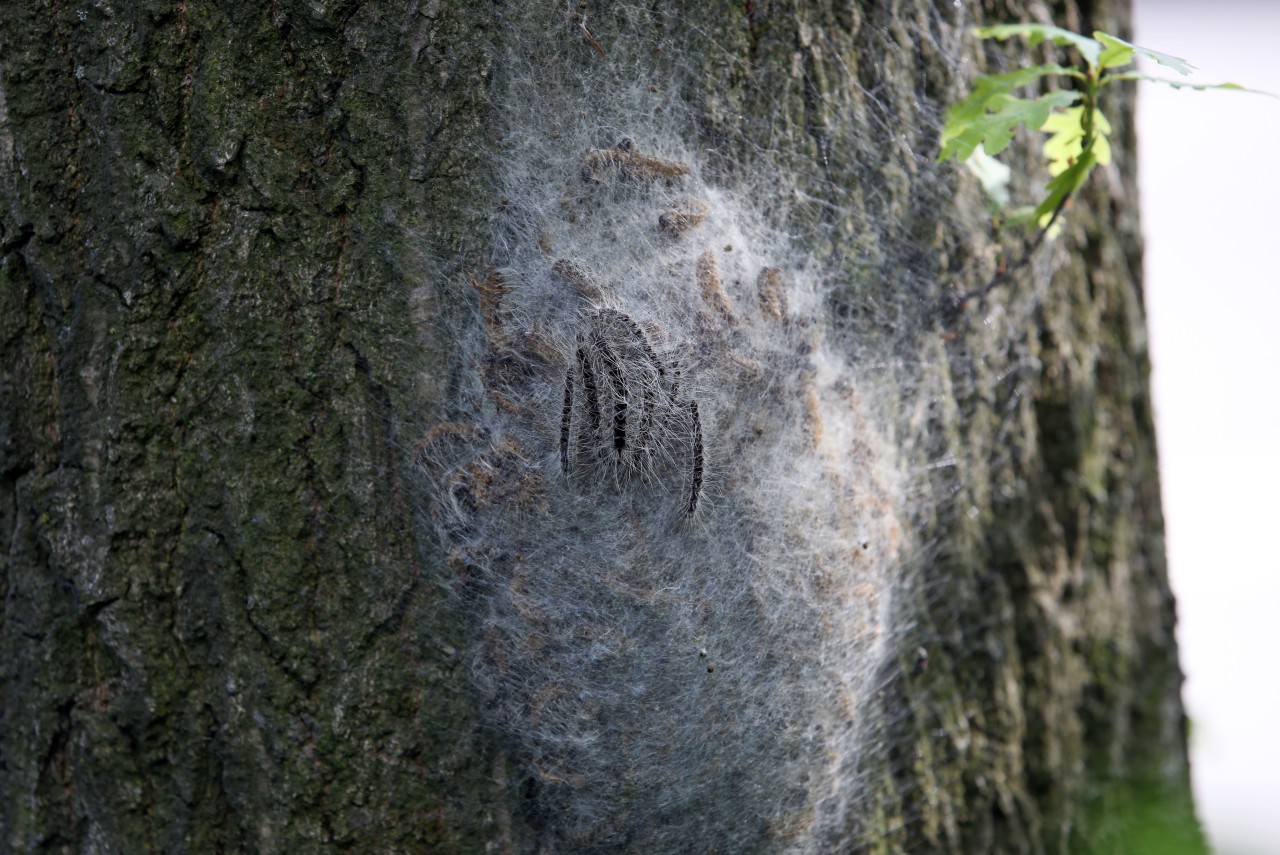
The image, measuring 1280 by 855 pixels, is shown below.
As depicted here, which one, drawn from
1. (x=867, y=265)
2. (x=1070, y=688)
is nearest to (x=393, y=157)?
(x=867, y=265)

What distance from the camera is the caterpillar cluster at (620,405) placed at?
69.4 inches

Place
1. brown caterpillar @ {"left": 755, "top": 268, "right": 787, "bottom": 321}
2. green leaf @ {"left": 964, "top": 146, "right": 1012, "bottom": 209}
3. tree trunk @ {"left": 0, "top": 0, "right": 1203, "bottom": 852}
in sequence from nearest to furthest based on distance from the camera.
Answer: tree trunk @ {"left": 0, "top": 0, "right": 1203, "bottom": 852} < brown caterpillar @ {"left": 755, "top": 268, "right": 787, "bottom": 321} < green leaf @ {"left": 964, "top": 146, "right": 1012, "bottom": 209}

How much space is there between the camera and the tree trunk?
1683 millimetres

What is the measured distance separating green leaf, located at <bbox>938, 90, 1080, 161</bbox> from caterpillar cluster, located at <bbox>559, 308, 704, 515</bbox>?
75 centimetres

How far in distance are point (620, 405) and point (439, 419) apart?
35 centimetres

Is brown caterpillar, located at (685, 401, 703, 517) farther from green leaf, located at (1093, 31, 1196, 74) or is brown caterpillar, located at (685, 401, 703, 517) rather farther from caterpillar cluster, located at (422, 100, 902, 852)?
green leaf, located at (1093, 31, 1196, 74)

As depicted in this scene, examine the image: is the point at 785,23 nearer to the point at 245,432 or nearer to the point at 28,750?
the point at 245,432

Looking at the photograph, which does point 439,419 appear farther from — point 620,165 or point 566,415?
point 620,165

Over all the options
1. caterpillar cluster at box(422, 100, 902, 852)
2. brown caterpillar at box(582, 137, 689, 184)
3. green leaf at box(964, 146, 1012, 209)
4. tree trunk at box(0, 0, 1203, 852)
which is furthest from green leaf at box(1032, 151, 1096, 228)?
brown caterpillar at box(582, 137, 689, 184)

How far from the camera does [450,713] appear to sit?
1.74 metres

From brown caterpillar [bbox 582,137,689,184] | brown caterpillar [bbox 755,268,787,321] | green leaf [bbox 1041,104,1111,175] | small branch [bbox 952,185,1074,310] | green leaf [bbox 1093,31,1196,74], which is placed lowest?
brown caterpillar [bbox 755,268,787,321]

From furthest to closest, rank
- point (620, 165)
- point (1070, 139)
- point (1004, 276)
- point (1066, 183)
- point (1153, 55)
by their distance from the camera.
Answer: point (1004, 276)
point (1070, 139)
point (1066, 183)
point (620, 165)
point (1153, 55)

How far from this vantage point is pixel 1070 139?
6.72 ft

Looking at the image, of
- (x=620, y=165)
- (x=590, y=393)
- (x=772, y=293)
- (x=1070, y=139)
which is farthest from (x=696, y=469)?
(x=1070, y=139)
